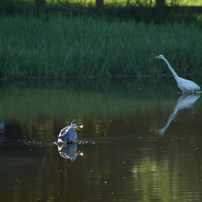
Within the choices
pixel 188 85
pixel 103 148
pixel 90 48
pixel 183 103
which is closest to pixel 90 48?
pixel 90 48

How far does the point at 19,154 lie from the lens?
7.65m

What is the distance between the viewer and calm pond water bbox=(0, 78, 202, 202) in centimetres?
598

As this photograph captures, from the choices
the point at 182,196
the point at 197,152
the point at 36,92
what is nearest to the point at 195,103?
the point at 36,92

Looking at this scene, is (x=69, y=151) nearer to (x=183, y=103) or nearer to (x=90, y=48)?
(x=183, y=103)

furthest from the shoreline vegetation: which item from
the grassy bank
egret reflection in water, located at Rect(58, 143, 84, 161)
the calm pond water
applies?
egret reflection in water, located at Rect(58, 143, 84, 161)

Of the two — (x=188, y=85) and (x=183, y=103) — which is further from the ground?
(x=183, y=103)

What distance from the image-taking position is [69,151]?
791 centimetres

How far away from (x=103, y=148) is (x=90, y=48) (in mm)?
10858

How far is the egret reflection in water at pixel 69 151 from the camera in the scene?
7591 mm

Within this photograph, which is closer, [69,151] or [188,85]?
[69,151]

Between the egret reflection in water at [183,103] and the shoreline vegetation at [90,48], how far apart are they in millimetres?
4408

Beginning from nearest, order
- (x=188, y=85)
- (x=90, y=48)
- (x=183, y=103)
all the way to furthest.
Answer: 1. (x=183, y=103)
2. (x=188, y=85)
3. (x=90, y=48)

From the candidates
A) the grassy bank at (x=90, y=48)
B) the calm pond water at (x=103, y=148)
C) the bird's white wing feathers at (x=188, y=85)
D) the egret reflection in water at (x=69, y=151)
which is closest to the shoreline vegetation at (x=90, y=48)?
the grassy bank at (x=90, y=48)

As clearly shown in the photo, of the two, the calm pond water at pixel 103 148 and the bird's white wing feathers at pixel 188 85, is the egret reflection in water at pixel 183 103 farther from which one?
the bird's white wing feathers at pixel 188 85
